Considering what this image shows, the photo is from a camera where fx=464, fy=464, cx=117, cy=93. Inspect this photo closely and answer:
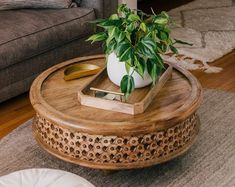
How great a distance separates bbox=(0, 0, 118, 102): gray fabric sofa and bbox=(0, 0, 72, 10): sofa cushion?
0.12 ft

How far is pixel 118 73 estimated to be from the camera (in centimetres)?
193

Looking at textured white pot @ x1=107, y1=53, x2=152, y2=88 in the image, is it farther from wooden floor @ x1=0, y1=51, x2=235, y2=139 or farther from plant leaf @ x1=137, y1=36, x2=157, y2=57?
wooden floor @ x1=0, y1=51, x2=235, y2=139

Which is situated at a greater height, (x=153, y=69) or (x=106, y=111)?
(x=153, y=69)

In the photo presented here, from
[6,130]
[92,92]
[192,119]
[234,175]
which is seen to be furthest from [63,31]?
[234,175]

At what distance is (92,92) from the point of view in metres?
1.93

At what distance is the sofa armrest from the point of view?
2.91 m

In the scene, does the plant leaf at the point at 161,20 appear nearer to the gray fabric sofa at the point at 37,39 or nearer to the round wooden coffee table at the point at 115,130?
the round wooden coffee table at the point at 115,130

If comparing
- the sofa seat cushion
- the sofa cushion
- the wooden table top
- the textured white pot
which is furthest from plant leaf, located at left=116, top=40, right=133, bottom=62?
the sofa cushion

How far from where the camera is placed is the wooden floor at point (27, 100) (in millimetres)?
2477

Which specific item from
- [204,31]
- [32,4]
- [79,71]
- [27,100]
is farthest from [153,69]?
[204,31]

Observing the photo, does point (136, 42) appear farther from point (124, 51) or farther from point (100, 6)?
point (100, 6)

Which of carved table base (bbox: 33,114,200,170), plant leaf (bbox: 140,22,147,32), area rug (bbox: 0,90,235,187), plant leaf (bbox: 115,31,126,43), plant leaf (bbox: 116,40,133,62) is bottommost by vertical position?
area rug (bbox: 0,90,235,187)

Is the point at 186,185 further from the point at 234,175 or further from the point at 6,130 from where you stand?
the point at 6,130

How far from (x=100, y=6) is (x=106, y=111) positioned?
49.7 inches
